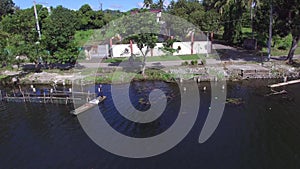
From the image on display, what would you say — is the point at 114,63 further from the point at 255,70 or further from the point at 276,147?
the point at 276,147

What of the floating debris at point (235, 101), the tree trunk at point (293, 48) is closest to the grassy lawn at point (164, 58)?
the tree trunk at point (293, 48)

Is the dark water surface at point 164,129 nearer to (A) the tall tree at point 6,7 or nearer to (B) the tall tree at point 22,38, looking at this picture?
(B) the tall tree at point 22,38

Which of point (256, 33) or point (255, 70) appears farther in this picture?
point (256, 33)

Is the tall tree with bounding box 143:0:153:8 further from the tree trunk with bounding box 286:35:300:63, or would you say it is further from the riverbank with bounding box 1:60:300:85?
the tree trunk with bounding box 286:35:300:63

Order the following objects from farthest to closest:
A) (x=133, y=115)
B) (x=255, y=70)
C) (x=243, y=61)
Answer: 1. (x=243, y=61)
2. (x=255, y=70)
3. (x=133, y=115)

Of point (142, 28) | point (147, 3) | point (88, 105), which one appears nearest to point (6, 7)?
point (147, 3)

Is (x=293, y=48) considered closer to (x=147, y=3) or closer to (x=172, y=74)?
(x=172, y=74)

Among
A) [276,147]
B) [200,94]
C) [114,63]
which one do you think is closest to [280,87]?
[200,94]

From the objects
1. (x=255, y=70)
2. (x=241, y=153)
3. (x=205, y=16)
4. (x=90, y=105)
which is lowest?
(x=241, y=153)
